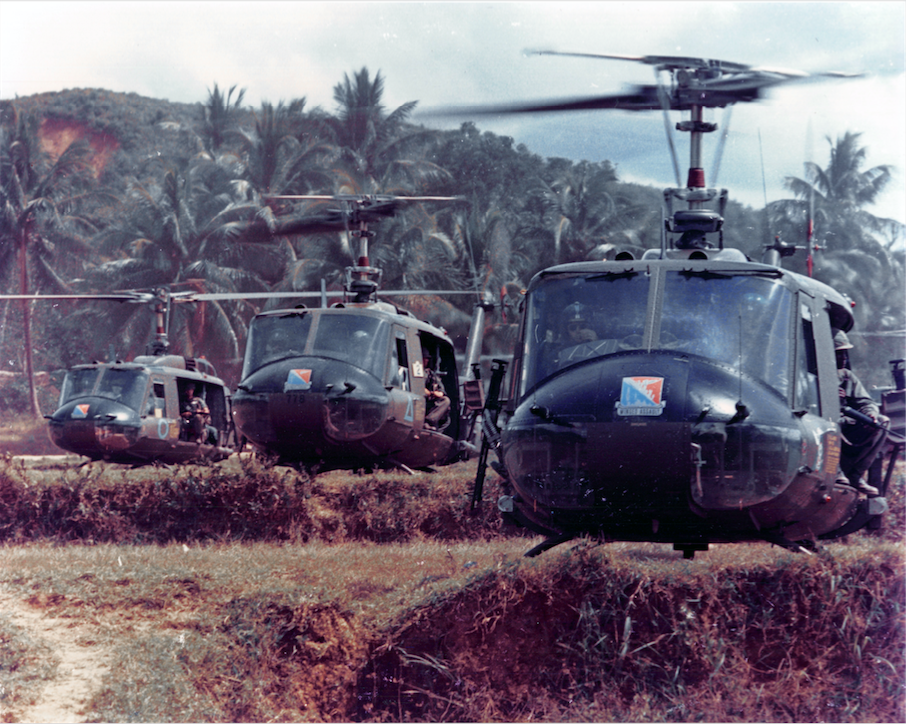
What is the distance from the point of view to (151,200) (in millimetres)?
35531

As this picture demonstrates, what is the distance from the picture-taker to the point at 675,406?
5895mm

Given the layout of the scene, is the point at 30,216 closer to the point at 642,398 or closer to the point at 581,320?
the point at 581,320

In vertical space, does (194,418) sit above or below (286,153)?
below

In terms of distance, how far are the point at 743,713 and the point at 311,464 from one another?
7.62 metres

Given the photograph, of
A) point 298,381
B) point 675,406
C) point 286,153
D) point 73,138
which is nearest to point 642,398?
point 675,406

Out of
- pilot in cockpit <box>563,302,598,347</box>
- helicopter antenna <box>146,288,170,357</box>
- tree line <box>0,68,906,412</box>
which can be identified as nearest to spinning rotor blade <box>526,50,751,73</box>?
pilot in cockpit <box>563,302,598,347</box>

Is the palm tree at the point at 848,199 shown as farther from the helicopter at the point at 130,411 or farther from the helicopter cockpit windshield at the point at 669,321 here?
the helicopter cockpit windshield at the point at 669,321

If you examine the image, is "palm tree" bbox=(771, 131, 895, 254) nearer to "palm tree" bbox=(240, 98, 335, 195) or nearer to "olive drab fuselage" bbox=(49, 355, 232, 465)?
"palm tree" bbox=(240, 98, 335, 195)

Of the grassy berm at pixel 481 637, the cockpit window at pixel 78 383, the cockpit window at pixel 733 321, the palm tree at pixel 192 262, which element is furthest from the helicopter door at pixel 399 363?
the palm tree at pixel 192 262

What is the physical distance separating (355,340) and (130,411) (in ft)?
20.2

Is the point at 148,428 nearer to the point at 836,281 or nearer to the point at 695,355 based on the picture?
the point at 695,355

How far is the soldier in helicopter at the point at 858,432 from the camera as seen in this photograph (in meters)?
8.04

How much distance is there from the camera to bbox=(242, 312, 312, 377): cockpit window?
41.0 feet

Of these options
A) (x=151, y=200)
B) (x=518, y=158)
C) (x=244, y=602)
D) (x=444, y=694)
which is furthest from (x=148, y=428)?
(x=518, y=158)
